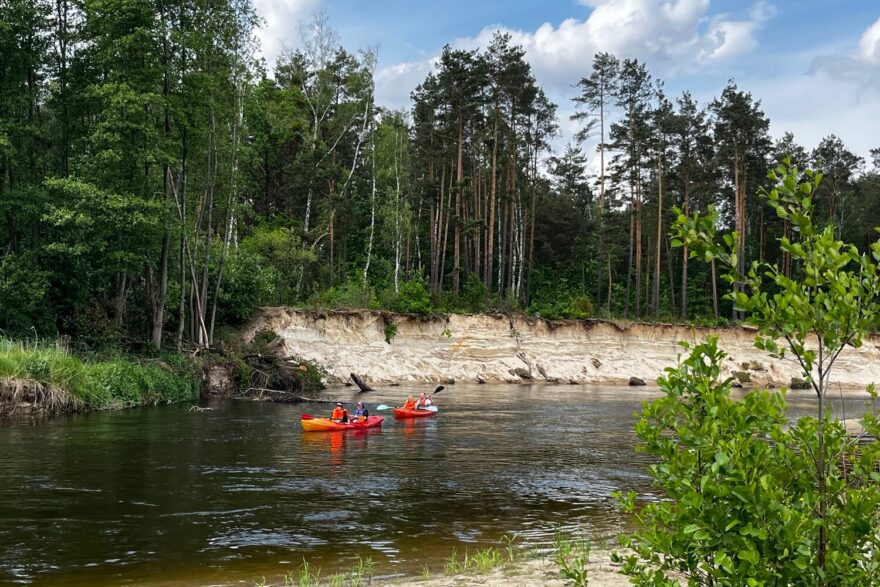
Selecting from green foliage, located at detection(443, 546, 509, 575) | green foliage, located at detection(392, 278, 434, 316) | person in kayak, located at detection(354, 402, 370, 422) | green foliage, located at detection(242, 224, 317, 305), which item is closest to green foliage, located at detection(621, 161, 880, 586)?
green foliage, located at detection(443, 546, 509, 575)

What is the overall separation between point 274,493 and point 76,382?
1268 centimetres

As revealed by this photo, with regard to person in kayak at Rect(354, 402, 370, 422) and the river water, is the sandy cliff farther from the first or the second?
the river water

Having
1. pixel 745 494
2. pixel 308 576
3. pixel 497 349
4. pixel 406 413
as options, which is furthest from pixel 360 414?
pixel 497 349

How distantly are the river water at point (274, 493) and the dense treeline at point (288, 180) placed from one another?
19.1 ft

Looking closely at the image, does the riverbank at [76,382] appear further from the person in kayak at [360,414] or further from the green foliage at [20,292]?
Result: the person in kayak at [360,414]

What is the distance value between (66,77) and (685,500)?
3098cm

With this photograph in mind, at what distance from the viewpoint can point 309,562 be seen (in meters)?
7.99

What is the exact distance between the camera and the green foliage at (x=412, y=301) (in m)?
39.4

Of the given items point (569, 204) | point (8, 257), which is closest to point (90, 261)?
point (8, 257)

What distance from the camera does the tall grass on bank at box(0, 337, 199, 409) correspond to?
19828mm

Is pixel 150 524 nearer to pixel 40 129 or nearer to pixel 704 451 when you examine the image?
pixel 704 451

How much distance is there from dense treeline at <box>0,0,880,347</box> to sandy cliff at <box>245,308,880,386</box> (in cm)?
171

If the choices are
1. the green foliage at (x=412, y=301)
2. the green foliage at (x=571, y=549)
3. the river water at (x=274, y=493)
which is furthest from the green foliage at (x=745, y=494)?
the green foliage at (x=412, y=301)

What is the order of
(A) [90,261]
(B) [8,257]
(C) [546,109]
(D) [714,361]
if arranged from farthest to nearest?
(C) [546,109]
(A) [90,261]
(B) [8,257]
(D) [714,361]
